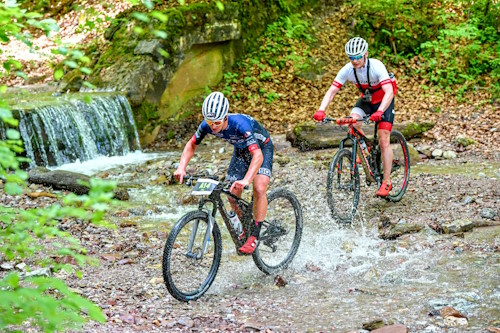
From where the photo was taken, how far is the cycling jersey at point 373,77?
7738 millimetres

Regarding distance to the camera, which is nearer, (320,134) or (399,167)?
(399,167)

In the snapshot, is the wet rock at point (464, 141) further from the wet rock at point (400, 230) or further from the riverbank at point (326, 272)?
the wet rock at point (400, 230)

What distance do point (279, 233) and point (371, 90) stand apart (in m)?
2.74

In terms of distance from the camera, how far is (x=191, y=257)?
546 centimetres

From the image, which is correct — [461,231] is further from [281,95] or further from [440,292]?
[281,95]

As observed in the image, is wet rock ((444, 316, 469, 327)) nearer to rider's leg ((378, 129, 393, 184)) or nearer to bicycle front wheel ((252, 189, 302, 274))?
bicycle front wheel ((252, 189, 302, 274))

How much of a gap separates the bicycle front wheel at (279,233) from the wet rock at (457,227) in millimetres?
1885

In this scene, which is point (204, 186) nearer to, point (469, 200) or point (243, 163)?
point (243, 163)

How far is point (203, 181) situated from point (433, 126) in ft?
28.0

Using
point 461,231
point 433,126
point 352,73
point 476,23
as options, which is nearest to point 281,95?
point 433,126

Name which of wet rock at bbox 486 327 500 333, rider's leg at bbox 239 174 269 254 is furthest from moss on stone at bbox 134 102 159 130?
wet rock at bbox 486 327 500 333

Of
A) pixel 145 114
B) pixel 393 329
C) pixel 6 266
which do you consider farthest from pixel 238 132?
pixel 145 114

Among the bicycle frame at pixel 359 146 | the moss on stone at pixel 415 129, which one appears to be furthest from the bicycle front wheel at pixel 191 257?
the moss on stone at pixel 415 129

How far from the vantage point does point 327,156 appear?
11367mm
